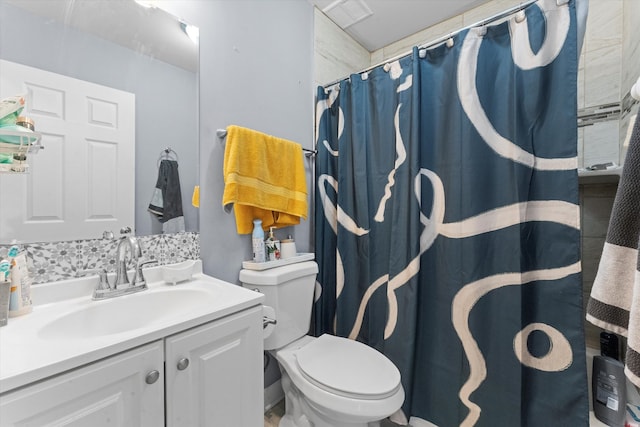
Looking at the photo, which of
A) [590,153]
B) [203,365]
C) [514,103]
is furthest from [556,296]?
[203,365]

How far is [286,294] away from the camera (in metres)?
1.30

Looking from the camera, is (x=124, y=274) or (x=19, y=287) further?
(x=124, y=274)

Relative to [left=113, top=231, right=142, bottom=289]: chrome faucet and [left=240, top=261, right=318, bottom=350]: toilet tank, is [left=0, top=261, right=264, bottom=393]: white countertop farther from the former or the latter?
[left=240, top=261, right=318, bottom=350]: toilet tank

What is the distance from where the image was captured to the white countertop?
528mm

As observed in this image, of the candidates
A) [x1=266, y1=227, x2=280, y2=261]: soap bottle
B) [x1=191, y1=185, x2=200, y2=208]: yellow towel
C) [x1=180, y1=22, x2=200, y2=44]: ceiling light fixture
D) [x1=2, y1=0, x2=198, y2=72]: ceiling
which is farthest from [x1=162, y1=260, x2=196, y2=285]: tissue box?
[x1=180, y1=22, x2=200, y2=44]: ceiling light fixture

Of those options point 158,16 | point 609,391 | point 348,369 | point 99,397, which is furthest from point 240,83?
point 609,391

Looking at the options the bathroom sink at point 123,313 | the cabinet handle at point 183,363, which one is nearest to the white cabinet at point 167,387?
the cabinet handle at point 183,363

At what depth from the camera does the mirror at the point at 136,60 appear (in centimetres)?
86

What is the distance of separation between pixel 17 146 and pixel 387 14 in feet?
6.45

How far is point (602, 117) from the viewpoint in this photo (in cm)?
135

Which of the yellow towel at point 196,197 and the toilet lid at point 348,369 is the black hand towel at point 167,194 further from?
the toilet lid at point 348,369

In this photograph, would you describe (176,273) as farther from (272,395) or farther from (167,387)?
(272,395)

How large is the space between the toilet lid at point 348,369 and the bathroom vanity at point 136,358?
0.27m

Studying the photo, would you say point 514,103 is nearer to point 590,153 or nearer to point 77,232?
point 590,153
